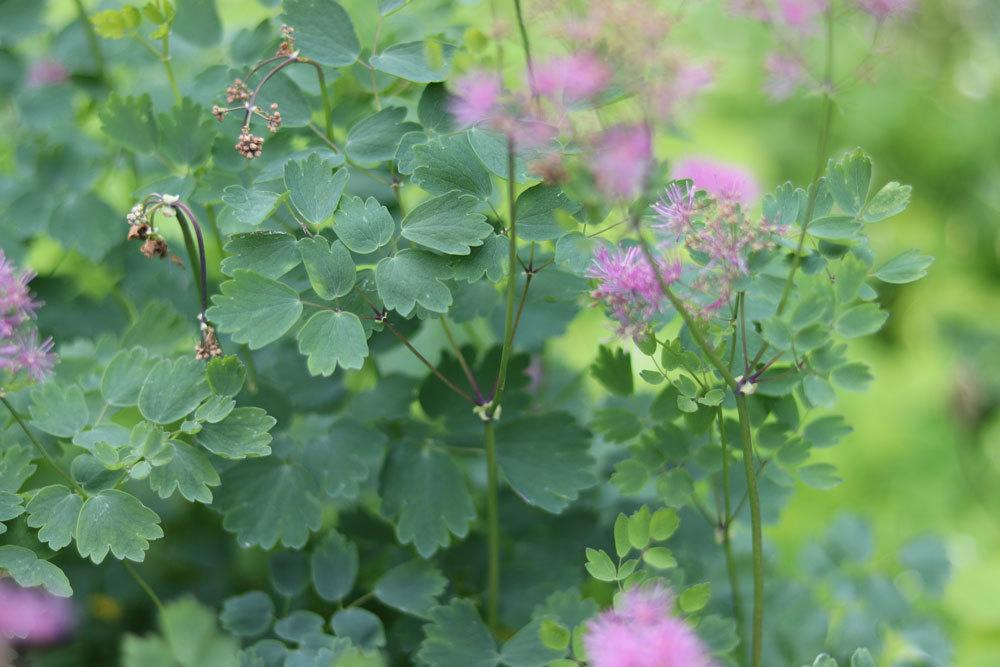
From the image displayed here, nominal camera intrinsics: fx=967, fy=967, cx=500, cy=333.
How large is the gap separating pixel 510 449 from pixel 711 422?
7.0 inches

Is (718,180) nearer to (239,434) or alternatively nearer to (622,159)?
(622,159)

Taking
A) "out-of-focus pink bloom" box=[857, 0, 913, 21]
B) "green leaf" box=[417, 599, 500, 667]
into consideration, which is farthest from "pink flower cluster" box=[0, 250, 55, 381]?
"out-of-focus pink bloom" box=[857, 0, 913, 21]

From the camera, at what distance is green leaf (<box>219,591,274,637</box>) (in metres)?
0.80

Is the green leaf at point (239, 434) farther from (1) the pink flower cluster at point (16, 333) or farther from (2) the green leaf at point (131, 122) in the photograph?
(2) the green leaf at point (131, 122)

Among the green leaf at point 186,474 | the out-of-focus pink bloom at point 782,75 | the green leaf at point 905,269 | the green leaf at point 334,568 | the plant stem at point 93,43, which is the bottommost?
the green leaf at point 334,568

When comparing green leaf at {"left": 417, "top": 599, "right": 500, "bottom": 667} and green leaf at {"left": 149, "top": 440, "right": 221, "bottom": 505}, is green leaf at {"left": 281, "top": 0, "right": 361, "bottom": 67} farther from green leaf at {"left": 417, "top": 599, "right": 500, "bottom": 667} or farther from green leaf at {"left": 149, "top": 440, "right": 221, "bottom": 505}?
green leaf at {"left": 417, "top": 599, "right": 500, "bottom": 667}

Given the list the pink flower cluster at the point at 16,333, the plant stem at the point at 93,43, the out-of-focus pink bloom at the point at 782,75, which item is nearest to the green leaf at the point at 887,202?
the out-of-focus pink bloom at the point at 782,75

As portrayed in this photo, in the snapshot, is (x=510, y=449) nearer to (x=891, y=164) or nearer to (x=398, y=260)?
(x=398, y=260)

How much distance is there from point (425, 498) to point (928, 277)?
5.48 feet

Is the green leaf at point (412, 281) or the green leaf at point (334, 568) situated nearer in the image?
the green leaf at point (412, 281)

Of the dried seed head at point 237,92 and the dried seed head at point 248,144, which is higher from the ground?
the dried seed head at point 237,92

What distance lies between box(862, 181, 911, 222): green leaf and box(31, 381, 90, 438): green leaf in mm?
Result: 599

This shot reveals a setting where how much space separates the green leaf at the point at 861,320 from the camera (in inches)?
26.7

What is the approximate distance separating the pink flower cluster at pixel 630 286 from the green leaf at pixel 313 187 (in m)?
0.19
